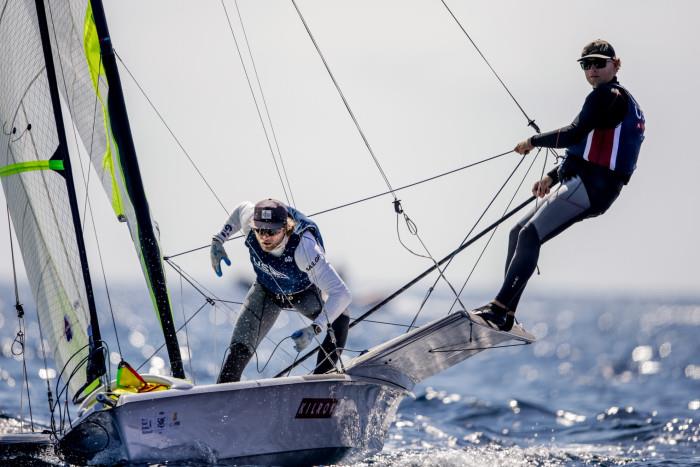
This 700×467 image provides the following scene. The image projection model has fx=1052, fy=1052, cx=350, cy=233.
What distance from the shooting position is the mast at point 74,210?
6703mm

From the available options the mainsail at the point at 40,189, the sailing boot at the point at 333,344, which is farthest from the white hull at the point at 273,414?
the mainsail at the point at 40,189

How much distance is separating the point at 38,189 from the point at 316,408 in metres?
2.47

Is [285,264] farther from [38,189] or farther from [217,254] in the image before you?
[38,189]

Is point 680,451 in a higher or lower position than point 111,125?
lower

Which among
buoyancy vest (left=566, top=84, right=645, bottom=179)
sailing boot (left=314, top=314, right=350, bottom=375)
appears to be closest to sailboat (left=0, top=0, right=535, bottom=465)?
sailing boot (left=314, top=314, right=350, bottom=375)

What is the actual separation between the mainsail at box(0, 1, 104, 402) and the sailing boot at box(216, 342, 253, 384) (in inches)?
34.4

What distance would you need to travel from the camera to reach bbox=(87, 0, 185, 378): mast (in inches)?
264

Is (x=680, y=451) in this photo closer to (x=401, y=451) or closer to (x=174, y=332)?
(x=401, y=451)

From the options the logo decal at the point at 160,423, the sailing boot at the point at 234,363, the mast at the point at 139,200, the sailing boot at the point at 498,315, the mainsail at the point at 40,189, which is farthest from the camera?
the mainsail at the point at 40,189

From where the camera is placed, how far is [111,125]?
22.2ft

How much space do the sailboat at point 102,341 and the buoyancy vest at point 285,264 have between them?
24.4 inches

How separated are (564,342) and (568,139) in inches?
1143

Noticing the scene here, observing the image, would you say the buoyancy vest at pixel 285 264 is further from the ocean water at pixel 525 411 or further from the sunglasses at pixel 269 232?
the ocean water at pixel 525 411

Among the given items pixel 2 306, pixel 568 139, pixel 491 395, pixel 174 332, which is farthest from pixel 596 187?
pixel 2 306
